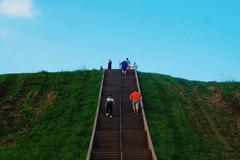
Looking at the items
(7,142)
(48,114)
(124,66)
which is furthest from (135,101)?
(124,66)

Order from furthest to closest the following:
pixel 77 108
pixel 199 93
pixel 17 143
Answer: pixel 199 93 → pixel 77 108 → pixel 17 143

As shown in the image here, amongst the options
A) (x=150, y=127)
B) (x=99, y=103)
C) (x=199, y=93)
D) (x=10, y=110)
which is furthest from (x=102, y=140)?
(x=199, y=93)

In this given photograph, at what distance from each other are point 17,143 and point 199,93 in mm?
17966

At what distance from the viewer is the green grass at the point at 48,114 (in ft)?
97.4

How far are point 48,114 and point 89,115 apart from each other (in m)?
3.17

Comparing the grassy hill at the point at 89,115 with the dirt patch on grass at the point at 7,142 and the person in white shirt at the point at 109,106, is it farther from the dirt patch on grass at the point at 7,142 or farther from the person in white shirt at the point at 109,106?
the person in white shirt at the point at 109,106

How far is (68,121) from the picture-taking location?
34562 millimetres

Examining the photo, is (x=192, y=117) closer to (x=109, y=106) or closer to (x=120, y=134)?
(x=109, y=106)

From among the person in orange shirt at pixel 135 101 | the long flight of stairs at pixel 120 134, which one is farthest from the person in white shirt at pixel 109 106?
the person in orange shirt at pixel 135 101

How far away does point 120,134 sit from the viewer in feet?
98.0

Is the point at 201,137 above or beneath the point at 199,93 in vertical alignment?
beneath

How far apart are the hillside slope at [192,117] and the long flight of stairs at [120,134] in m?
1.00

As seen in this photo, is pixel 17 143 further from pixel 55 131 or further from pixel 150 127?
pixel 150 127

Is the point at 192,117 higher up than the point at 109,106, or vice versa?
the point at 109,106
